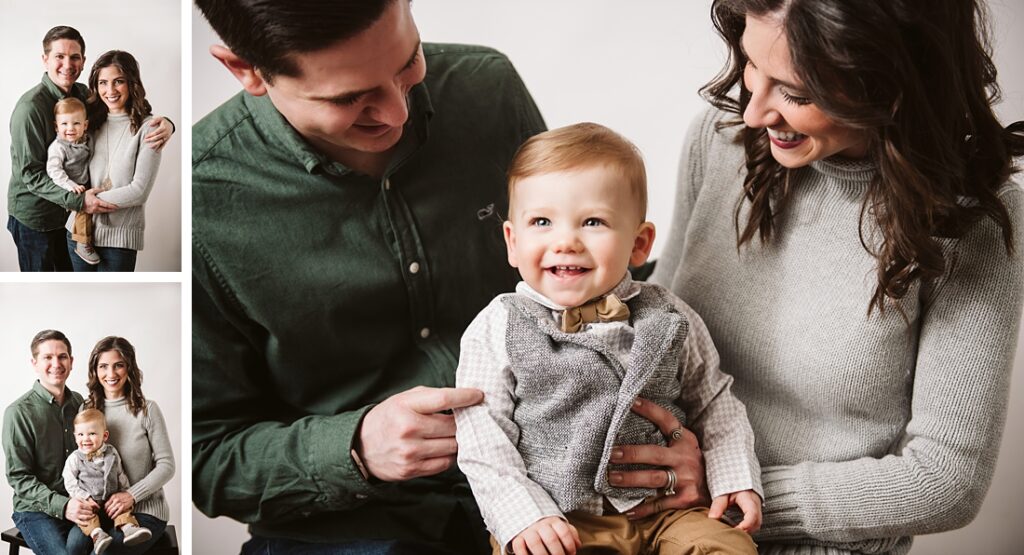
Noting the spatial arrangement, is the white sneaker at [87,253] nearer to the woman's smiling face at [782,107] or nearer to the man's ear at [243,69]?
the man's ear at [243,69]

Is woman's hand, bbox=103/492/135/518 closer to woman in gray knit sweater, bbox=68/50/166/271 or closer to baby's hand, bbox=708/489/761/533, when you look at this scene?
woman in gray knit sweater, bbox=68/50/166/271

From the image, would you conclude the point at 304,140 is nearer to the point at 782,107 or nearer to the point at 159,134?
the point at 159,134

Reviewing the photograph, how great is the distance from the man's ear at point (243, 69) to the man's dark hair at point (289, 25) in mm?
22

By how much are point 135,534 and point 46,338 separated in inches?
17.4

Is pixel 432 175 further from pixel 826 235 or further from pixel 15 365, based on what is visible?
pixel 15 365

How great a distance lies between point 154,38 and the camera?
1.93m

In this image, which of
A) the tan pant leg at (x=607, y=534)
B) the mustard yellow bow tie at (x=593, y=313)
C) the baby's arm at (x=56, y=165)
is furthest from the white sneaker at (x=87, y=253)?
the tan pant leg at (x=607, y=534)

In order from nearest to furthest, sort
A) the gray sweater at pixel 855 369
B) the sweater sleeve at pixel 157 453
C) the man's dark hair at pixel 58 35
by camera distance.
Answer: the gray sweater at pixel 855 369
the man's dark hair at pixel 58 35
the sweater sleeve at pixel 157 453

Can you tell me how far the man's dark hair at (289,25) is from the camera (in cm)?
150

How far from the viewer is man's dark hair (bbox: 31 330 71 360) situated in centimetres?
192

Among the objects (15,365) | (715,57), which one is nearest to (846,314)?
(715,57)

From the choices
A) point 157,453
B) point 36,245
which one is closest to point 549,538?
point 157,453

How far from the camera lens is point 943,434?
1.63 meters

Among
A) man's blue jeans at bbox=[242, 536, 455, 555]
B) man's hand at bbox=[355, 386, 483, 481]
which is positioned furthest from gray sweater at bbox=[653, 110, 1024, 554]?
man's blue jeans at bbox=[242, 536, 455, 555]
